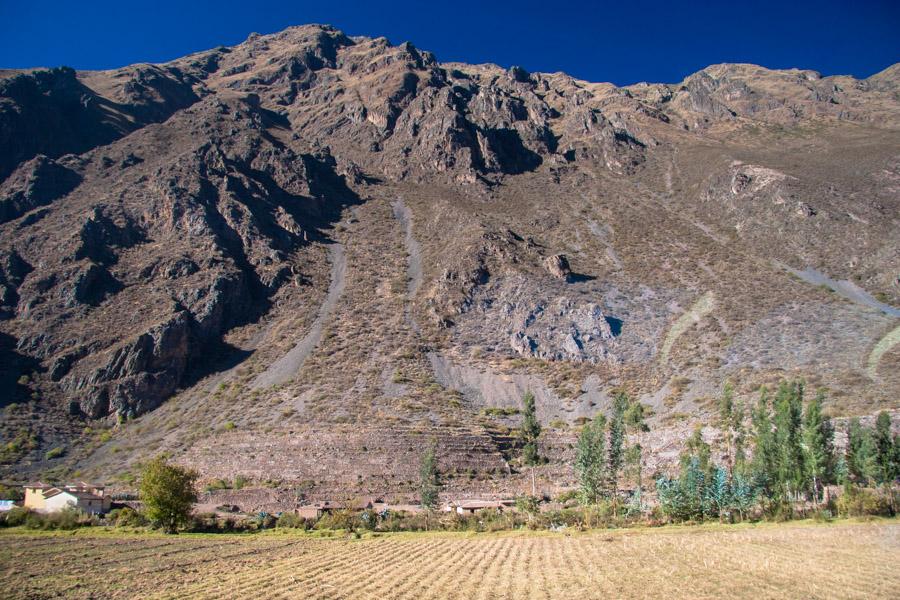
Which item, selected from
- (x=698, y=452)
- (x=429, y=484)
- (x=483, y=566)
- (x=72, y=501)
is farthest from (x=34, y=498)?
(x=698, y=452)

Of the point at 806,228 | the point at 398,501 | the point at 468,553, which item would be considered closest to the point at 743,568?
the point at 468,553

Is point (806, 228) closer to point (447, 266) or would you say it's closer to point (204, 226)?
point (447, 266)

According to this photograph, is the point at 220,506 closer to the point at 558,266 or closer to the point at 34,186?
the point at 558,266

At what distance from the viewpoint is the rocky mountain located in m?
66.6

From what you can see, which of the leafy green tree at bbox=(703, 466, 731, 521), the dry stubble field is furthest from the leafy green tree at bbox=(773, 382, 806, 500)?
the dry stubble field

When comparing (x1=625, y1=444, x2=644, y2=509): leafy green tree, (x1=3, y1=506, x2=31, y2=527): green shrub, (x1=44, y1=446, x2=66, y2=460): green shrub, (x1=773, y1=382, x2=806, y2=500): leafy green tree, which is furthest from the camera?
(x1=44, y1=446, x2=66, y2=460): green shrub

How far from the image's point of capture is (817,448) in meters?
42.3

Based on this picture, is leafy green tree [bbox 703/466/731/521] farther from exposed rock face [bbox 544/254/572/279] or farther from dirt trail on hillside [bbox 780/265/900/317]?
exposed rock face [bbox 544/254/572/279]

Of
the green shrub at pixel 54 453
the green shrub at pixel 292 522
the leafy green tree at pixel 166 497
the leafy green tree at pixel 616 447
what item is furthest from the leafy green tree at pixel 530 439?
the green shrub at pixel 54 453

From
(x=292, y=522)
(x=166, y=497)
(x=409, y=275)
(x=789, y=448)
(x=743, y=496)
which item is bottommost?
(x=292, y=522)

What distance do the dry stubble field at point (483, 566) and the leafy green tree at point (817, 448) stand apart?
7.00 meters

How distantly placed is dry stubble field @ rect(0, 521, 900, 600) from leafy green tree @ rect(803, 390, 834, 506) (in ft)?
23.0

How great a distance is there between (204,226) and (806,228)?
358 ft

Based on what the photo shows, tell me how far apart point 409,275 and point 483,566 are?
81.8 meters
